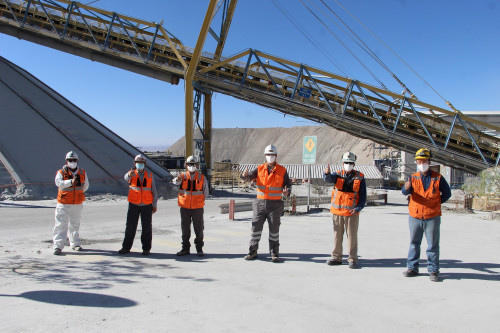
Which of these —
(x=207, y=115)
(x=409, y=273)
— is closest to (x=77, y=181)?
(x=409, y=273)

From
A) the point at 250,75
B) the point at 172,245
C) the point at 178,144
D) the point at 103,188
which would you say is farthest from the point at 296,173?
the point at 178,144

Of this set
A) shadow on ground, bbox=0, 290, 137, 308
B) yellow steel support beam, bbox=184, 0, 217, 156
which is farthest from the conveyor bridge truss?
shadow on ground, bbox=0, 290, 137, 308

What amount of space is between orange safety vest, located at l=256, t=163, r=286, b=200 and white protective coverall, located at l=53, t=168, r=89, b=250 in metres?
3.15

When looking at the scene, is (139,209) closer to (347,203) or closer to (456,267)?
(347,203)

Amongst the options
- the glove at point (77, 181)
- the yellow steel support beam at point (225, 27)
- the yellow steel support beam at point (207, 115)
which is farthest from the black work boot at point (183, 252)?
the yellow steel support beam at point (207, 115)

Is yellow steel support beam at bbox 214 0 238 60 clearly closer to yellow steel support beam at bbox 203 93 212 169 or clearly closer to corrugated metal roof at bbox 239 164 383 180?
yellow steel support beam at bbox 203 93 212 169

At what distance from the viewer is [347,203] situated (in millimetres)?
6129

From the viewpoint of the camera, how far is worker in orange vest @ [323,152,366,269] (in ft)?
20.0

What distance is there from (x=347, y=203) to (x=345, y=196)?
0.12 metres

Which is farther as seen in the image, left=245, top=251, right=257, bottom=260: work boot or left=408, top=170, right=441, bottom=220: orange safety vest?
left=245, top=251, right=257, bottom=260: work boot

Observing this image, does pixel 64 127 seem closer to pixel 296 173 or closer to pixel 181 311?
pixel 181 311

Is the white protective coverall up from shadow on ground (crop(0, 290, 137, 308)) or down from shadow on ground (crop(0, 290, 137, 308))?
up

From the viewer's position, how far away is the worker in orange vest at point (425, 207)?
549cm

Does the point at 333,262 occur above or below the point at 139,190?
below
